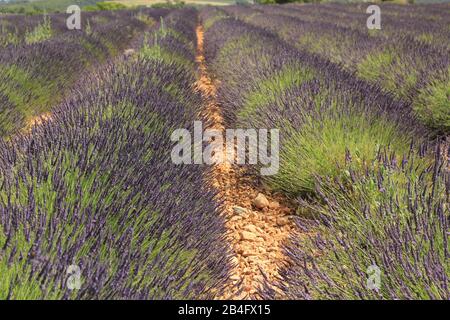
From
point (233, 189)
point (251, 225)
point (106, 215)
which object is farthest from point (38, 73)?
point (106, 215)

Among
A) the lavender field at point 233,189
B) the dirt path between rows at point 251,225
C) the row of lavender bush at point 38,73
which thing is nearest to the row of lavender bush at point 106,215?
the lavender field at point 233,189

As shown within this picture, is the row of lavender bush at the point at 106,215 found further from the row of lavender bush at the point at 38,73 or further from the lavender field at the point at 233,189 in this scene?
the row of lavender bush at the point at 38,73

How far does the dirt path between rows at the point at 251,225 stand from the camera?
220 centimetres

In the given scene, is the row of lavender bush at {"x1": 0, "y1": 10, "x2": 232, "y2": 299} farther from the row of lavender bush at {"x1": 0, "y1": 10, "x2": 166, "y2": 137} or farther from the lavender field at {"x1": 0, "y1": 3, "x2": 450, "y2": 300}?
the row of lavender bush at {"x1": 0, "y1": 10, "x2": 166, "y2": 137}

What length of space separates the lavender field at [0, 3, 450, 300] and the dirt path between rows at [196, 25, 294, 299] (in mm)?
12

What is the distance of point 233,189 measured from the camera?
10.4ft

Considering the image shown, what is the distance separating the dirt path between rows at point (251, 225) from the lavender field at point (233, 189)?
1 cm

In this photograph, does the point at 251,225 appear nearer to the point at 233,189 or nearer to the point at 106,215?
the point at 233,189

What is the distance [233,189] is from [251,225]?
1.68 ft

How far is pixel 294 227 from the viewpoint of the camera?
8.66ft

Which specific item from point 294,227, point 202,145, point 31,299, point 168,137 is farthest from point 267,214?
point 31,299

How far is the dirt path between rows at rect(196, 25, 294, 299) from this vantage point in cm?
220

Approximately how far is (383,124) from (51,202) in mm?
2200

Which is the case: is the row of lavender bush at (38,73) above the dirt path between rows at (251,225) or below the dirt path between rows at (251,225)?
above
